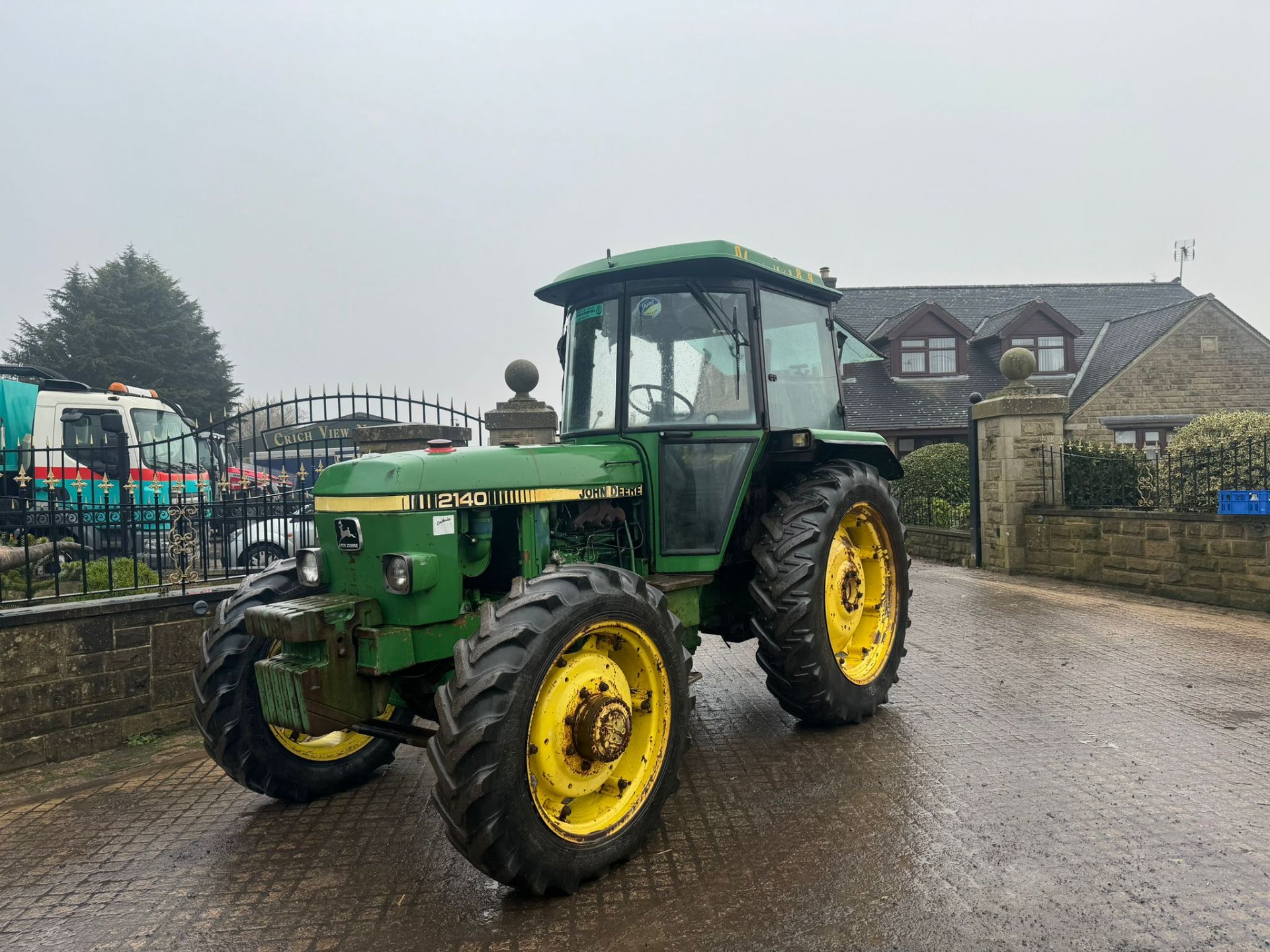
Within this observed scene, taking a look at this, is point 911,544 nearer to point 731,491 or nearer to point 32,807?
point 731,491

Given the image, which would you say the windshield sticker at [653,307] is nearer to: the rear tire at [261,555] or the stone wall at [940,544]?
the rear tire at [261,555]

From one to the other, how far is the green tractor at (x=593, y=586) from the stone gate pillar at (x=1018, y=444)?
5.70 meters

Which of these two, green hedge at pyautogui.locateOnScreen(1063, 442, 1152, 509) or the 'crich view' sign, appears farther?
green hedge at pyautogui.locateOnScreen(1063, 442, 1152, 509)

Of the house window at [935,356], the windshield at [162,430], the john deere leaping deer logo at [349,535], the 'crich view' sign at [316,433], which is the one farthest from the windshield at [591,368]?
the house window at [935,356]

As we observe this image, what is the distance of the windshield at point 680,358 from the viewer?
4312mm

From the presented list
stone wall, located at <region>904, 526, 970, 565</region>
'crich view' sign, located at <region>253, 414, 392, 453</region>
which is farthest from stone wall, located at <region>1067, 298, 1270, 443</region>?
'crich view' sign, located at <region>253, 414, 392, 453</region>

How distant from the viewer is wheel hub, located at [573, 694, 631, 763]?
3.00 meters

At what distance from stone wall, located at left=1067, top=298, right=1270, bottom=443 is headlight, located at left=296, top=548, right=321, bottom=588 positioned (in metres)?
22.0

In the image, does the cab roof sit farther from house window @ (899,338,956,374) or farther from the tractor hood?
house window @ (899,338,956,374)

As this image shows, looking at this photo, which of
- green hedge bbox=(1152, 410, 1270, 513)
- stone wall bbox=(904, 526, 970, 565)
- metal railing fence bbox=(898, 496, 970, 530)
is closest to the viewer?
green hedge bbox=(1152, 410, 1270, 513)

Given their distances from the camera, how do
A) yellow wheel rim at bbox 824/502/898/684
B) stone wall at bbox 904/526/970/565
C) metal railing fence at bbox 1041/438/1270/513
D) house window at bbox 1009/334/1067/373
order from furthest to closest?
house window at bbox 1009/334/1067/373
stone wall at bbox 904/526/970/565
metal railing fence at bbox 1041/438/1270/513
yellow wheel rim at bbox 824/502/898/684

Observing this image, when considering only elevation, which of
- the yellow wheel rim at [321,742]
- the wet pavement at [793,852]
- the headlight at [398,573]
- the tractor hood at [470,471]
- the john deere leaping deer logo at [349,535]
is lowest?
the wet pavement at [793,852]

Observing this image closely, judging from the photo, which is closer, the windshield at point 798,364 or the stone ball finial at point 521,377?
the windshield at point 798,364

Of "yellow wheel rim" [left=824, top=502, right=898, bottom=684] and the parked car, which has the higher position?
the parked car
